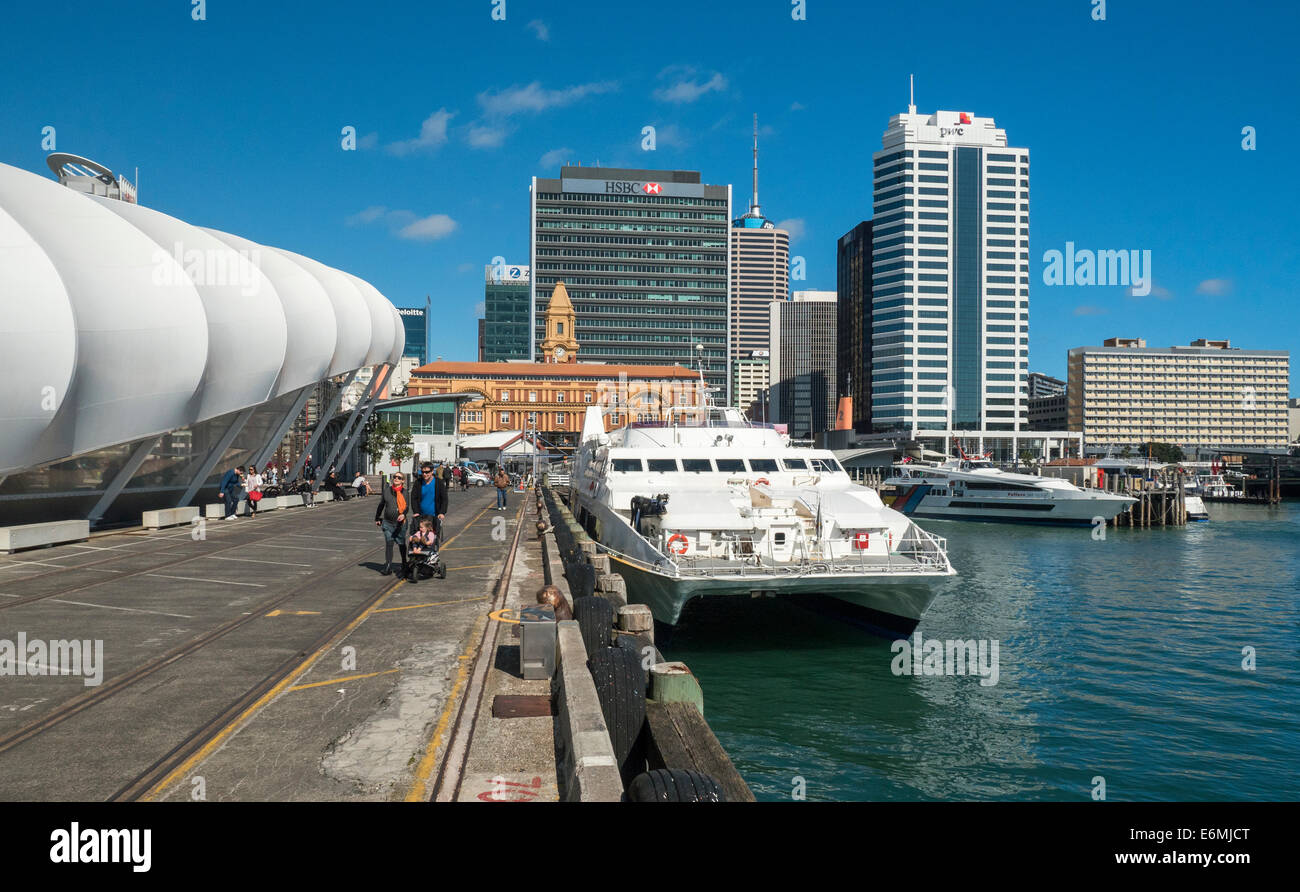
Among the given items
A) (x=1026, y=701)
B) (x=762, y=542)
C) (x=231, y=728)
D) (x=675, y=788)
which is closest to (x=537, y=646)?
(x=231, y=728)

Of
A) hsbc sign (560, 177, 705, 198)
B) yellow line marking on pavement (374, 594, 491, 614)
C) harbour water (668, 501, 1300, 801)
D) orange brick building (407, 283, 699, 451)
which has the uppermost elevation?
hsbc sign (560, 177, 705, 198)

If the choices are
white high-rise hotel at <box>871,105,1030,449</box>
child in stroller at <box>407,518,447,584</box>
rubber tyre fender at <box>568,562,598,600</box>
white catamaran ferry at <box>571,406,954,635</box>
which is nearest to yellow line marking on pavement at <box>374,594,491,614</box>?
rubber tyre fender at <box>568,562,598,600</box>

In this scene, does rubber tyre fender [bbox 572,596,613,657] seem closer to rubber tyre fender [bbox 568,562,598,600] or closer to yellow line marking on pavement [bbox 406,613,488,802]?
yellow line marking on pavement [bbox 406,613,488,802]

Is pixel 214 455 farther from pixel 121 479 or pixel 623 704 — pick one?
pixel 623 704

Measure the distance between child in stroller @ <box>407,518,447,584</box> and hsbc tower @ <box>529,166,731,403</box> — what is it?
155 m

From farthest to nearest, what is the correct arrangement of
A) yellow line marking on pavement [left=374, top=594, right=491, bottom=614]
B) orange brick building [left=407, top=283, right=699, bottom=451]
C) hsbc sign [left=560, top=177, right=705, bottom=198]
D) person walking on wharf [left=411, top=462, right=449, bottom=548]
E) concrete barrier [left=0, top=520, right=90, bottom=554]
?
hsbc sign [left=560, top=177, right=705, bottom=198] → orange brick building [left=407, top=283, right=699, bottom=451] → concrete barrier [left=0, top=520, right=90, bottom=554] → person walking on wharf [left=411, top=462, right=449, bottom=548] → yellow line marking on pavement [left=374, top=594, right=491, bottom=614]

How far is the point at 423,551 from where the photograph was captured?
16.8m

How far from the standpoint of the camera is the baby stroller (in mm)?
16750

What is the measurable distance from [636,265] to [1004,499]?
12280 centimetres

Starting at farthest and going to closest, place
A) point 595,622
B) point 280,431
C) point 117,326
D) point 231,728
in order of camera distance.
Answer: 1. point 280,431
2. point 117,326
3. point 595,622
4. point 231,728

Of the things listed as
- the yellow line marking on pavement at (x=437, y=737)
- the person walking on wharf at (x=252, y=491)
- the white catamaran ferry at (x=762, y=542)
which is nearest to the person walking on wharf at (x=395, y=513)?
the white catamaran ferry at (x=762, y=542)

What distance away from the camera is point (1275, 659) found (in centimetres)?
1895
